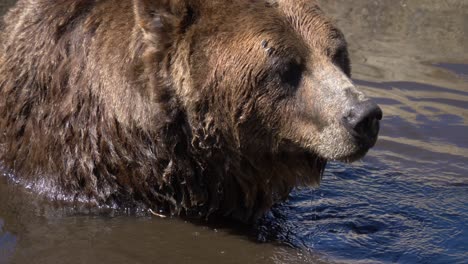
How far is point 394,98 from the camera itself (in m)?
8.28

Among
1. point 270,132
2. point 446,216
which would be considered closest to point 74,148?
point 270,132

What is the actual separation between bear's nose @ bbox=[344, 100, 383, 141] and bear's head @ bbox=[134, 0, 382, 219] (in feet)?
0.32

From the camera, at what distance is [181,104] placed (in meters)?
5.25

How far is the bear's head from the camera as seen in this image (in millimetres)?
5109

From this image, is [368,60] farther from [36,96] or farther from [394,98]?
[36,96]

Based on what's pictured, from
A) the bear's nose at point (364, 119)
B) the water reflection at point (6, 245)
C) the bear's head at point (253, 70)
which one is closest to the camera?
the bear's nose at point (364, 119)

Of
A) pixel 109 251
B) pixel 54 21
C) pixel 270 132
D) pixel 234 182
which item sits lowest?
pixel 109 251

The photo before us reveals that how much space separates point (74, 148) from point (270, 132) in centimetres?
127

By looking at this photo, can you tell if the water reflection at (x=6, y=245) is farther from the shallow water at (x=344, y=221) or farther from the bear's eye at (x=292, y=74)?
the bear's eye at (x=292, y=74)

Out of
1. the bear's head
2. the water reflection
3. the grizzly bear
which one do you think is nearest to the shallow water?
the water reflection

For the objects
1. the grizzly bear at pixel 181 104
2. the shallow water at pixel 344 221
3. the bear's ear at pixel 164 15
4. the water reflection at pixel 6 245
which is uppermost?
the bear's ear at pixel 164 15

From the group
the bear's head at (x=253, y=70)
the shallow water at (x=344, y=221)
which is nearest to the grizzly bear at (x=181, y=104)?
the bear's head at (x=253, y=70)

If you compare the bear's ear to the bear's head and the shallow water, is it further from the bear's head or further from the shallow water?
the shallow water

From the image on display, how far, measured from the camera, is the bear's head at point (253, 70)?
16.8 ft
